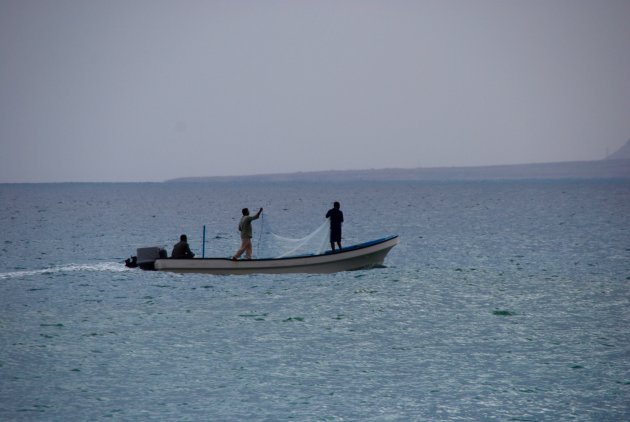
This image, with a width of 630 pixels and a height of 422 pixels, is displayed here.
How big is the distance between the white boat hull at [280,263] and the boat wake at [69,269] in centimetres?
881

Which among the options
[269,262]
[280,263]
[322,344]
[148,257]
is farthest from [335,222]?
[322,344]

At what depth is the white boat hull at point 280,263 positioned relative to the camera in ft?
100.0

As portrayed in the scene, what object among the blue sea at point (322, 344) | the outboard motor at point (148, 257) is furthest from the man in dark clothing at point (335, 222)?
the outboard motor at point (148, 257)

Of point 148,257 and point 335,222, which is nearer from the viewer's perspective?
point 335,222

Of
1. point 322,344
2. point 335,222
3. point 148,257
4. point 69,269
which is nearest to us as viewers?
point 322,344

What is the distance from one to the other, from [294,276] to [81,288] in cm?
962

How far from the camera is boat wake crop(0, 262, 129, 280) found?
121ft

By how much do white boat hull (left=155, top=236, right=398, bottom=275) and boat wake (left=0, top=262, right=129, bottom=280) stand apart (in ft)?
28.9

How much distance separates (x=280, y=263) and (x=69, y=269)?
1451 cm

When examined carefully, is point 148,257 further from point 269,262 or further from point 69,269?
point 69,269

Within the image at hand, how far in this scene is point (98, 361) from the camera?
1853cm

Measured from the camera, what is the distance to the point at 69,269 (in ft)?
128

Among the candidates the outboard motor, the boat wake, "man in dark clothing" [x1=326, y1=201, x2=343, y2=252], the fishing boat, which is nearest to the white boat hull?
the fishing boat

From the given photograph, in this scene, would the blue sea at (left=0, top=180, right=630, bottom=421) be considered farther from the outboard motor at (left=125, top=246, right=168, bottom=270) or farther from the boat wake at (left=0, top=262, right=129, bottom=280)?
the outboard motor at (left=125, top=246, right=168, bottom=270)
